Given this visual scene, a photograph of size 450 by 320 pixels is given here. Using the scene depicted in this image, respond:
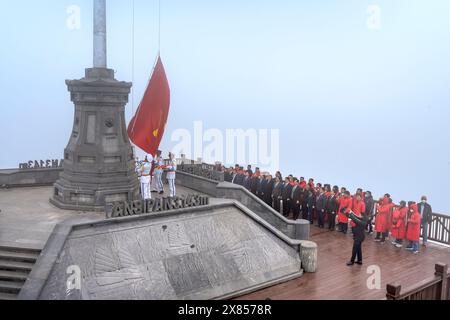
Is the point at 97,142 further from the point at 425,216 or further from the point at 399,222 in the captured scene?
the point at 425,216

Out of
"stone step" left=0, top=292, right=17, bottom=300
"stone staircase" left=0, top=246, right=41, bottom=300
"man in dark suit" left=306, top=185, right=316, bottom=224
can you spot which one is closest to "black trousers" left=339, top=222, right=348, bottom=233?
"man in dark suit" left=306, top=185, right=316, bottom=224

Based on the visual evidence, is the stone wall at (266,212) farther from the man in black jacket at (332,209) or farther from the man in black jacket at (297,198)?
the man in black jacket at (297,198)

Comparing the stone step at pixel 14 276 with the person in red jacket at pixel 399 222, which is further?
the person in red jacket at pixel 399 222

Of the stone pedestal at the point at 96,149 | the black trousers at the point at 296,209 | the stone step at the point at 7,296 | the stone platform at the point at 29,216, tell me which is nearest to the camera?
the stone step at the point at 7,296

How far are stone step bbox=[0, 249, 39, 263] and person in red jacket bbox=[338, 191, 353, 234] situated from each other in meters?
9.74

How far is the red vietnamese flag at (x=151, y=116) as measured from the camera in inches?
523

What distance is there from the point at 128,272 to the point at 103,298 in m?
0.83

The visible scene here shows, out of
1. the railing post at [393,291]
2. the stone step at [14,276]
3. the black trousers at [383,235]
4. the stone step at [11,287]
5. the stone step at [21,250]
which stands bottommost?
the black trousers at [383,235]

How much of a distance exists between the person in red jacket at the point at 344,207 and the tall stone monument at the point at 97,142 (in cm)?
716

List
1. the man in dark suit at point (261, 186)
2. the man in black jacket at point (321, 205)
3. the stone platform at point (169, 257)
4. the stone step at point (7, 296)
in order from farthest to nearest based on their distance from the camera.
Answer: the man in dark suit at point (261, 186) < the man in black jacket at point (321, 205) < the stone platform at point (169, 257) < the stone step at point (7, 296)

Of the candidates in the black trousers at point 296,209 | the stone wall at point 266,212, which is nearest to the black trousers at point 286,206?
the black trousers at point 296,209

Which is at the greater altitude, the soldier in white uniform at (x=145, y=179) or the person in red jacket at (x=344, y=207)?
the soldier in white uniform at (x=145, y=179)

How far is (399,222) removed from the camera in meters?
14.9
